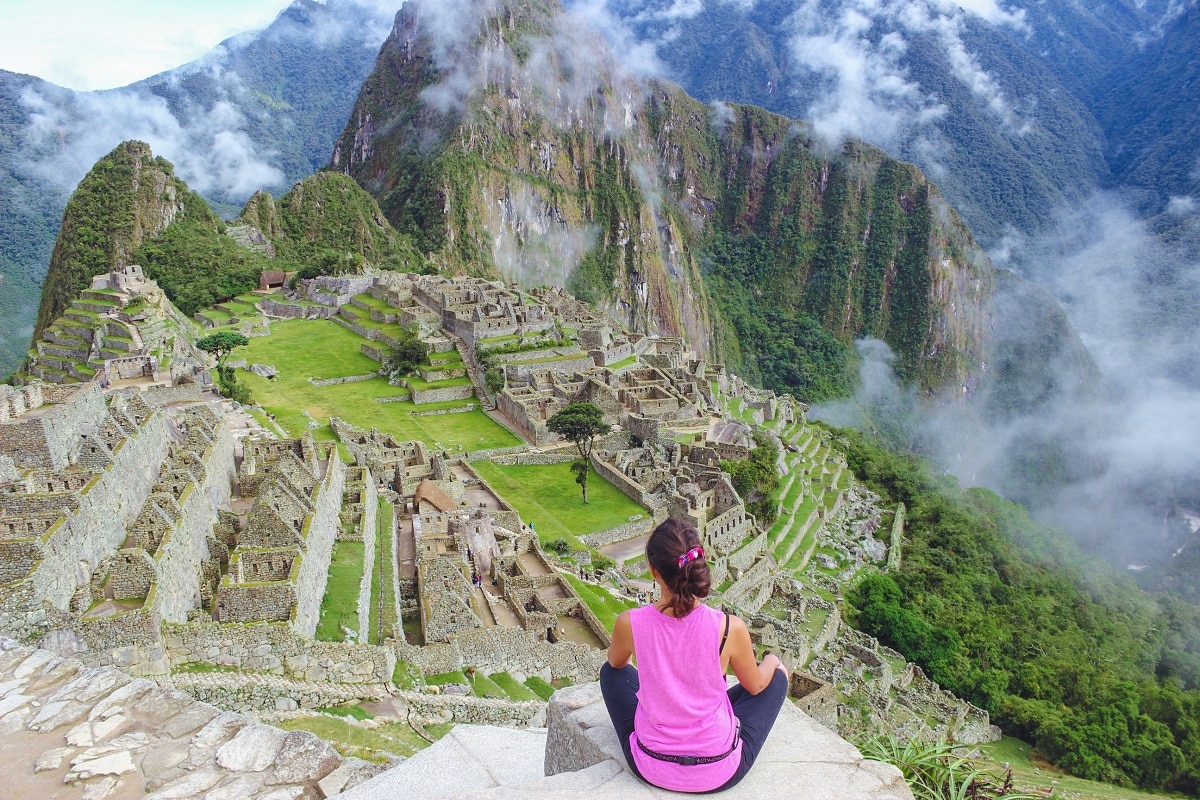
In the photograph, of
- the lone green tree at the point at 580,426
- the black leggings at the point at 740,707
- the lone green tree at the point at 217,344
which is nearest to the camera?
the black leggings at the point at 740,707

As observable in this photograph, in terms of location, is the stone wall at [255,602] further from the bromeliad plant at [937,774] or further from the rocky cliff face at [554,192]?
the rocky cliff face at [554,192]

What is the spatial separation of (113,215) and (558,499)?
237ft

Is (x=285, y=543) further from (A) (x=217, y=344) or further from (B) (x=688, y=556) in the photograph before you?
(A) (x=217, y=344)

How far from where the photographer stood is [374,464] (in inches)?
1019

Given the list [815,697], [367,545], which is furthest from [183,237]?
[815,697]

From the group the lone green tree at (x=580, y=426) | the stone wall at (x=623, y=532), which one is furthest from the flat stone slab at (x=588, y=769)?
the lone green tree at (x=580, y=426)

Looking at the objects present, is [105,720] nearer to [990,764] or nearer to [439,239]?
[990,764]

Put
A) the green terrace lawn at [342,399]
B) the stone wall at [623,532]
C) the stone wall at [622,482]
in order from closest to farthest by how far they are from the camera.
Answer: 1. the stone wall at [623,532]
2. the stone wall at [622,482]
3. the green terrace lawn at [342,399]

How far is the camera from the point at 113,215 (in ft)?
268

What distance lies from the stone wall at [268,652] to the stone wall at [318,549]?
38cm

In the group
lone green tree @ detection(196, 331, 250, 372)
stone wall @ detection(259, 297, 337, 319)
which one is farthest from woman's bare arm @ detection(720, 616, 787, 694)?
stone wall @ detection(259, 297, 337, 319)

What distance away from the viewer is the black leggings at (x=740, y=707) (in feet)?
15.9

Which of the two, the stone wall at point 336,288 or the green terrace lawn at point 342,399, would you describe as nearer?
the green terrace lawn at point 342,399

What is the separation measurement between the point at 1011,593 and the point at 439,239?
105759 mm
